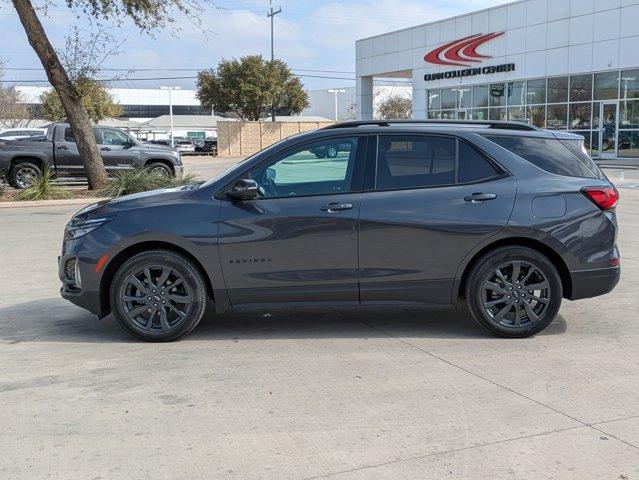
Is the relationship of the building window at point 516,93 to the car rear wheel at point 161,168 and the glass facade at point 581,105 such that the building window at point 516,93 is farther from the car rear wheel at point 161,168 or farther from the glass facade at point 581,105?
the car rear wheel at point 161,168

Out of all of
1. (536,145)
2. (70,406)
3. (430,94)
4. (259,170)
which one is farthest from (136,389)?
(430,94)

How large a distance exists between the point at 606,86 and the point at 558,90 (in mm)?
2691

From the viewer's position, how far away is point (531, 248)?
556cm

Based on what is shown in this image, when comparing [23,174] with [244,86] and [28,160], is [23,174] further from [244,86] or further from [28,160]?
[244,86]

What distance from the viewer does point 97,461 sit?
11.6 ft

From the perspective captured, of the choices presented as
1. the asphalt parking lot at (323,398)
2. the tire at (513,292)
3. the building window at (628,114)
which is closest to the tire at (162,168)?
the asphalt parking lot at (323,398)

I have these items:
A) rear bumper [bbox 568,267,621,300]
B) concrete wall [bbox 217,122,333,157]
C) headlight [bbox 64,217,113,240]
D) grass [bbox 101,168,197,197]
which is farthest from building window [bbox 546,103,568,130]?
headlight [bbox 64,217,113,240]

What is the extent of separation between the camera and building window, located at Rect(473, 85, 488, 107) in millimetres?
36500

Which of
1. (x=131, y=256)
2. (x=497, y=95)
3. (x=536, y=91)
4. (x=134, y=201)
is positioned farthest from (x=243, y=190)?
(x=497, y=95)

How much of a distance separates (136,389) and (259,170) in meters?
2.04

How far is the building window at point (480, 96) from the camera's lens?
120 ft

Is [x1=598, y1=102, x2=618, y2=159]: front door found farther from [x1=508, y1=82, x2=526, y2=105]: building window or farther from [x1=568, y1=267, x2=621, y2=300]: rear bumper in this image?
[x1=568, y1=267, x2=621, y2=300]: rear bumper

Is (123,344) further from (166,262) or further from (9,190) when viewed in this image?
(9,190)

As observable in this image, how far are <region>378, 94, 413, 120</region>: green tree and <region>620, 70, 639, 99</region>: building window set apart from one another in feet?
109
